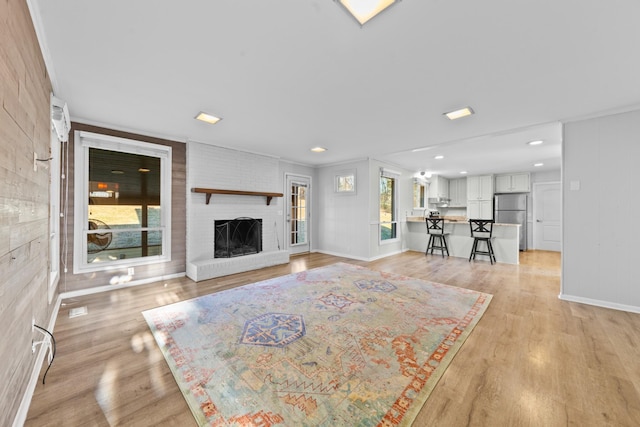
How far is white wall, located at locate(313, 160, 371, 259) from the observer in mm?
5855

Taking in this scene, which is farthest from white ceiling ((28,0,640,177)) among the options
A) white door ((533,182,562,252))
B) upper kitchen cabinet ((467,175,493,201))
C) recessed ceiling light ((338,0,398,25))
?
white door ((533,182,562,252))

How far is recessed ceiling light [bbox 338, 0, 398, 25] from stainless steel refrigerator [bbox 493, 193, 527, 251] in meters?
7.96

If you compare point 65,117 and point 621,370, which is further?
point 65,117

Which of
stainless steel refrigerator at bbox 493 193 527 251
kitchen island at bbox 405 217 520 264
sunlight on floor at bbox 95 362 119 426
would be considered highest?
stainless steel refrigerator at bbox 493 193 527 251

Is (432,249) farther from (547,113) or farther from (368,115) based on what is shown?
(368,115)

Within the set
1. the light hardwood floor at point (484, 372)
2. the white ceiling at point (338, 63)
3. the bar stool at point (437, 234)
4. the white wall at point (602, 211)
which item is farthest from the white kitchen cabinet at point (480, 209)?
the light hardwood floor at point (484, 372)

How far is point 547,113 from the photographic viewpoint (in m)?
3.06

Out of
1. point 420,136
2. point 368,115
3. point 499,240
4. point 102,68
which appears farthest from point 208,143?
point 499,240

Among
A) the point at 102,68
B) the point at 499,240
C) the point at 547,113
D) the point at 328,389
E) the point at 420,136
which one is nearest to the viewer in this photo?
the point at 328,389

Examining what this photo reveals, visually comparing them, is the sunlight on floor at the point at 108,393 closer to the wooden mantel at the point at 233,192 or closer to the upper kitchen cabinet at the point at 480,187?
the wooden mantel at the point at 233,192

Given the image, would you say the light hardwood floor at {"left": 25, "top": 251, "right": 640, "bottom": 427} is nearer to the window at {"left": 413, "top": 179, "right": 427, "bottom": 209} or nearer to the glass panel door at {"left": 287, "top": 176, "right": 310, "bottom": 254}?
the glass panel door at {"left": 287, "top": 176, "right": 310, "bottom": 254}

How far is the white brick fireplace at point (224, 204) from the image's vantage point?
4312mm

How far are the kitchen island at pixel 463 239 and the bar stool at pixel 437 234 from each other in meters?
0.14

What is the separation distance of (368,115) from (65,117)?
3337 mm
